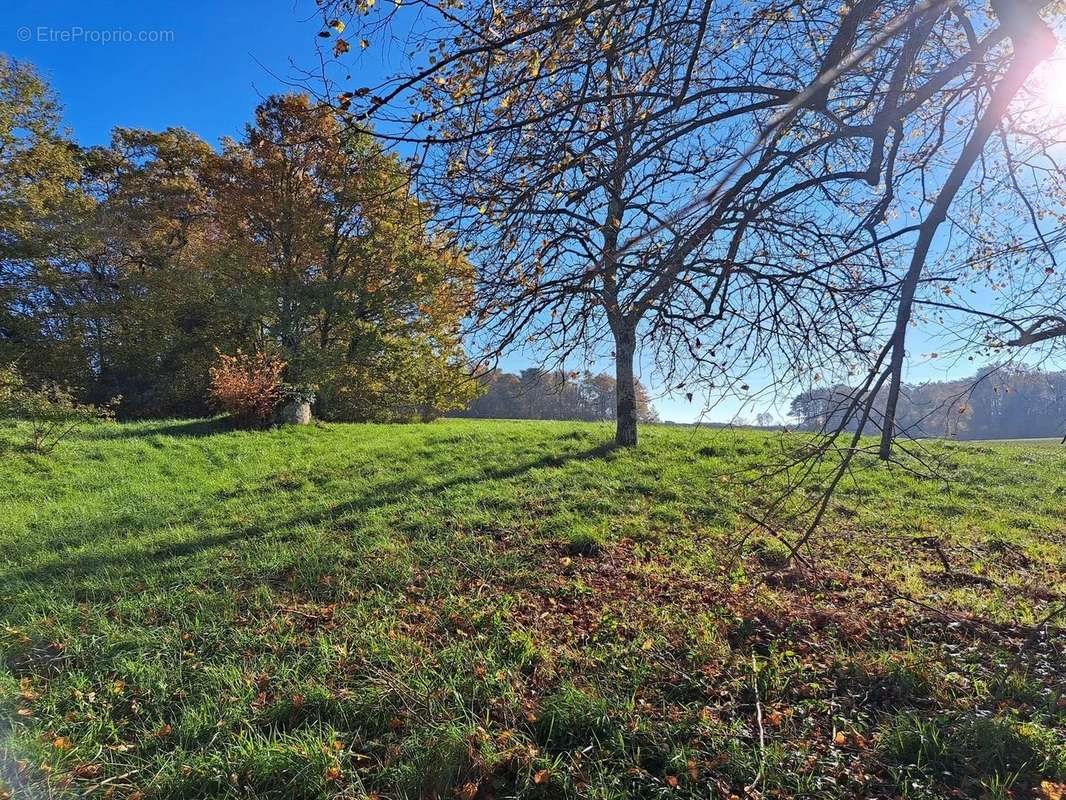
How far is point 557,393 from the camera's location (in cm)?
376

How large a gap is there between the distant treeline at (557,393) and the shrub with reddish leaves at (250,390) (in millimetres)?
4768

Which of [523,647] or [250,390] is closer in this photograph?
[523,647]

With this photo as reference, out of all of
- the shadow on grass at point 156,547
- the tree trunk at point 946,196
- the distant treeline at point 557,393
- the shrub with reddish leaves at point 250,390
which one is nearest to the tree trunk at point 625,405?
the distant treeline at point 557,393

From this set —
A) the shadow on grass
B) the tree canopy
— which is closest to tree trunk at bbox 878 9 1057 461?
the shadow on grass

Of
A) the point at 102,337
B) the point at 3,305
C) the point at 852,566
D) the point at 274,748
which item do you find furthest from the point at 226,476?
the point at 3,305

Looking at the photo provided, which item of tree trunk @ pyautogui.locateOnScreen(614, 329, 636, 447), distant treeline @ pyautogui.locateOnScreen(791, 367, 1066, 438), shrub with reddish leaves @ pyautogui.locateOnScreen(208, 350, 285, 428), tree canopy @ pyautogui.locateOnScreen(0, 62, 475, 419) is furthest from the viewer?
tree canopy @ pyautogui.locateOnScreen(0, 62, 475, 419)

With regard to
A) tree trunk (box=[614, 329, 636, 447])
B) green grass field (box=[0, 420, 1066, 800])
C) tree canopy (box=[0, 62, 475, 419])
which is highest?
tree canopy (box=[0, 62, 475, 419])

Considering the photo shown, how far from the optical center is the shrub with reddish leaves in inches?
422

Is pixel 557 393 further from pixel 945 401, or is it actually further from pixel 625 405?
pixel 625 405

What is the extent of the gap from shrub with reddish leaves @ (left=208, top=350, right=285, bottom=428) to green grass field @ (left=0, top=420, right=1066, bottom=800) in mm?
4214

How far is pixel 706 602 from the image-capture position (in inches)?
150

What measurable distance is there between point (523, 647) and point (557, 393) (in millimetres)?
1847

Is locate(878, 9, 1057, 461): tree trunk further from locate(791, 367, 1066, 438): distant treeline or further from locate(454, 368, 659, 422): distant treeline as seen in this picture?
locate(454, 368, 659, 422): distant treeline

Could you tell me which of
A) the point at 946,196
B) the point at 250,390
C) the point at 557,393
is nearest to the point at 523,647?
the point at 557,393
